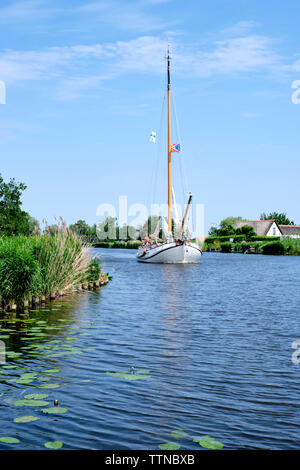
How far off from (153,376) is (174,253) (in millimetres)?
45319

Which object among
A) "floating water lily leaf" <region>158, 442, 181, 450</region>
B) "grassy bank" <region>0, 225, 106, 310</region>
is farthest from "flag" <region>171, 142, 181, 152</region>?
"floating water lily leaf" <region>158, 442, 181, 450</region>

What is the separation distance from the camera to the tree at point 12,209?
122 ft

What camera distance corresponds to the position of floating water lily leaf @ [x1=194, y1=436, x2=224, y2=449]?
636 cm

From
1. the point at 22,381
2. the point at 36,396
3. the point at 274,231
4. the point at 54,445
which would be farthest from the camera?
the point at 274,231

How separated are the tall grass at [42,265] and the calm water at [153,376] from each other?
44.9 inches

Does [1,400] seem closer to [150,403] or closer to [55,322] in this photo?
[150,403]

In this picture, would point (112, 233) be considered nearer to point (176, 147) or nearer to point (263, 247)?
point (263, 247)

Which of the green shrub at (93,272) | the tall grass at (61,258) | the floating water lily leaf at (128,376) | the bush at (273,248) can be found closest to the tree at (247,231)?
the bush at (273,248)

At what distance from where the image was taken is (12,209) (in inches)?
1486

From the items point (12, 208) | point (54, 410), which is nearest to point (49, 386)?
point (54, 410)

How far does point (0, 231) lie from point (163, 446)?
31.2 metres

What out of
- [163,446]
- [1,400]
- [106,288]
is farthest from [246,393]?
[106,288]

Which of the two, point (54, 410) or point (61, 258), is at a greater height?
point (61, 258)

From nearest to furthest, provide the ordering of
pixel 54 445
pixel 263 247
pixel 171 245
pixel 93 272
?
pixel 54 445
pixel 93 272
pixel 171 245
pixel 263 247
